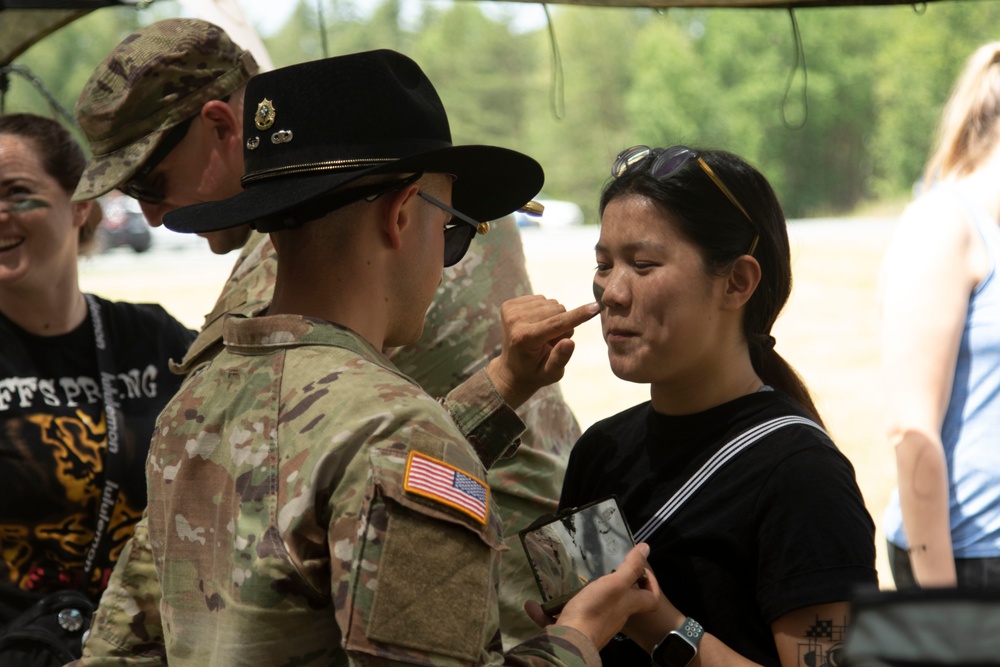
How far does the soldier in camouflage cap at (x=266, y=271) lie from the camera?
249 cm

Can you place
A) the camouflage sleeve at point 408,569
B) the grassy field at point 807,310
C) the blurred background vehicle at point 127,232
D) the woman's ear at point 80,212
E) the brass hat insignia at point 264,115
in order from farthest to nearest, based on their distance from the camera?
the blurred background vehicle at point 127,232
the grassy field at point 807,310
the woman's ear at point 80,212
the brass hat insignia at point 264,115
the camouflage sleeve at point 408,569

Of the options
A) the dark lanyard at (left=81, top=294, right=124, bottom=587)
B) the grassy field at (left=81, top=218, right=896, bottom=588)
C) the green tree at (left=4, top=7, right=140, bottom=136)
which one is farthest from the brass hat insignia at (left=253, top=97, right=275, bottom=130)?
the green tree at (left=4, top=7, right=140, bottom=136)

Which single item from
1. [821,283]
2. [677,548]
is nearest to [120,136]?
[677,548]

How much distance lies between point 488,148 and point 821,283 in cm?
1576

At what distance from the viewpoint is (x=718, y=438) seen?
1.99 meters

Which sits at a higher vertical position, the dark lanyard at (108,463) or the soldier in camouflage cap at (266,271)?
the soldier in camouflage cap at (266,271)

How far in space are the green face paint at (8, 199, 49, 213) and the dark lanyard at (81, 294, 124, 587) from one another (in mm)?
430

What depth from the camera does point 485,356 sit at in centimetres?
258

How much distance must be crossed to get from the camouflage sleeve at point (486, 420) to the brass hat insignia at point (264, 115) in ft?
2.27

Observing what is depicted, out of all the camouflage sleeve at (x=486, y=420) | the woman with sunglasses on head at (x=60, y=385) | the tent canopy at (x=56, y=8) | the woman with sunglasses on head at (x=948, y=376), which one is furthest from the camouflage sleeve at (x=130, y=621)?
the tent canopy at (x=56, y=8)

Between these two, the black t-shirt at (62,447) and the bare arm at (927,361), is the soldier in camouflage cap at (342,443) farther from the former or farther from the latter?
the black t-shirt at (62,447)

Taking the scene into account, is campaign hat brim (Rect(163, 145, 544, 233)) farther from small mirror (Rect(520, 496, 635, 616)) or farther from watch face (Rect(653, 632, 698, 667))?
watch face (Rect(653, 632, 698, 667))

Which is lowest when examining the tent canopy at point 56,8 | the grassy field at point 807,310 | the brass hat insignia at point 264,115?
the grassy field at point 807,310

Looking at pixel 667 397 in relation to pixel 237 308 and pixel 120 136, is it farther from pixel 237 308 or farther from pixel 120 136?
pixel 120 136
